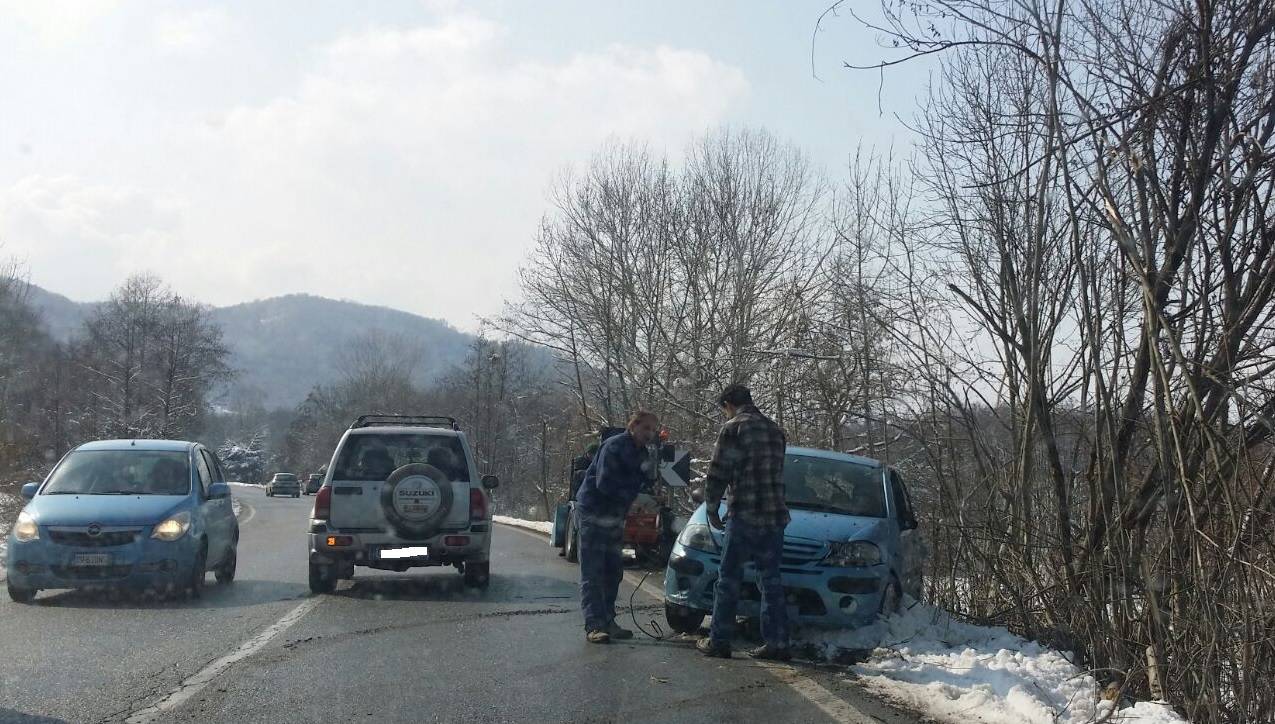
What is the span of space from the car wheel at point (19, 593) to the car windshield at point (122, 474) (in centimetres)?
122

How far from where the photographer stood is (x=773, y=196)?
3203 centimetres

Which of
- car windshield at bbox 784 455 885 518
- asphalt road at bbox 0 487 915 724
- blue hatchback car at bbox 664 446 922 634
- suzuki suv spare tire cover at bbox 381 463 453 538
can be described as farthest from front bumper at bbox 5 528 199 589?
car windshield at bbox 784 455 885 518

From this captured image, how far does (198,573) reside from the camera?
11977 millimetres

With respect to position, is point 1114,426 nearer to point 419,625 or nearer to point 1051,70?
point 1051,70

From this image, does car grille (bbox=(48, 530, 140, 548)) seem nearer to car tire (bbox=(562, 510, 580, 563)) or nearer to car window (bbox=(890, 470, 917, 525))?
car window (bbox=(890, 470, 917, 525))

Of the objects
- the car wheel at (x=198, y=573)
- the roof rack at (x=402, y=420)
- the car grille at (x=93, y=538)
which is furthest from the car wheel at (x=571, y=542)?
the car grille at (x=93, y=538)

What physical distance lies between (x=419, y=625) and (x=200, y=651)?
6.78ft

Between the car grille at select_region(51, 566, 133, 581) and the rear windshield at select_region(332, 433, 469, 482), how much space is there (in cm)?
225

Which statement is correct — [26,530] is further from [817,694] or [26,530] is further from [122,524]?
[817,694]

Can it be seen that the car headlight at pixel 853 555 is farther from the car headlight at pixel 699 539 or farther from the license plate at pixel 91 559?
the license plate at pixel 91 559

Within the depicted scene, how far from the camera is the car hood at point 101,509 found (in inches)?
A: 448

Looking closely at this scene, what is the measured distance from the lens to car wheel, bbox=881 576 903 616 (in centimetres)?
917

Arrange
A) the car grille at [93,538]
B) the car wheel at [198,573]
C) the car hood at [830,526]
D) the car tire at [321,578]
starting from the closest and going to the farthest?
1. the car hood at [830,526]
2. the car grille at [93,538]
3. the car wheel at [198,573]
4. the car tire at [321,578]

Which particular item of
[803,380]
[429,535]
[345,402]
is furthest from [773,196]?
[345,402]
